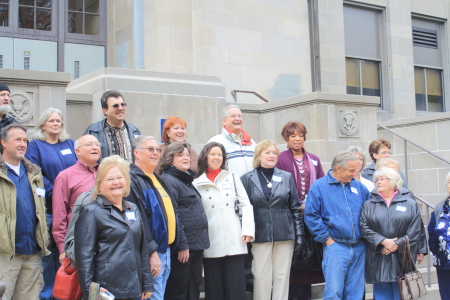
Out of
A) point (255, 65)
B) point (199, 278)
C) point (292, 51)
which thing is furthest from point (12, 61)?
point (199, 278)

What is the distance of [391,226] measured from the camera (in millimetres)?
6145

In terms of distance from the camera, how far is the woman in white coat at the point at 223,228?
5785 millimetres

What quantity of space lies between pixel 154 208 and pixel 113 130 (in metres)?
1.37

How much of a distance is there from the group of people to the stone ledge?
880 millimetres

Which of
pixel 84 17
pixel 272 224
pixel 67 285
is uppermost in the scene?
pixel 84 17

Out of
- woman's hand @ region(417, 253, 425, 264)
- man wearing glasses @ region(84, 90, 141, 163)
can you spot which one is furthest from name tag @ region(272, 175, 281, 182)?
woman's hand @ region(417, 253, 425, 264)

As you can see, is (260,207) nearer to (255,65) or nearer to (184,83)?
(184,83)

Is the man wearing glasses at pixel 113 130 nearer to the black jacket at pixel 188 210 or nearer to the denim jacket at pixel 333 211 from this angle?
the black jacket at pixel 188 210

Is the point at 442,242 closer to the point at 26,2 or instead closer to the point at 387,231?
the point at 387,231

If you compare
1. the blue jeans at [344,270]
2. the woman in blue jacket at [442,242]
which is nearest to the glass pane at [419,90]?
the woman in blue jacket at [442,242]

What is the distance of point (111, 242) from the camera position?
14.5ft

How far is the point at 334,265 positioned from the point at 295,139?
152 cm

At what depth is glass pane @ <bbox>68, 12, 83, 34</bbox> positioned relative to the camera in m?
12.8

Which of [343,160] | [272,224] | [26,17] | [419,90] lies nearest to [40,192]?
[272,224]
